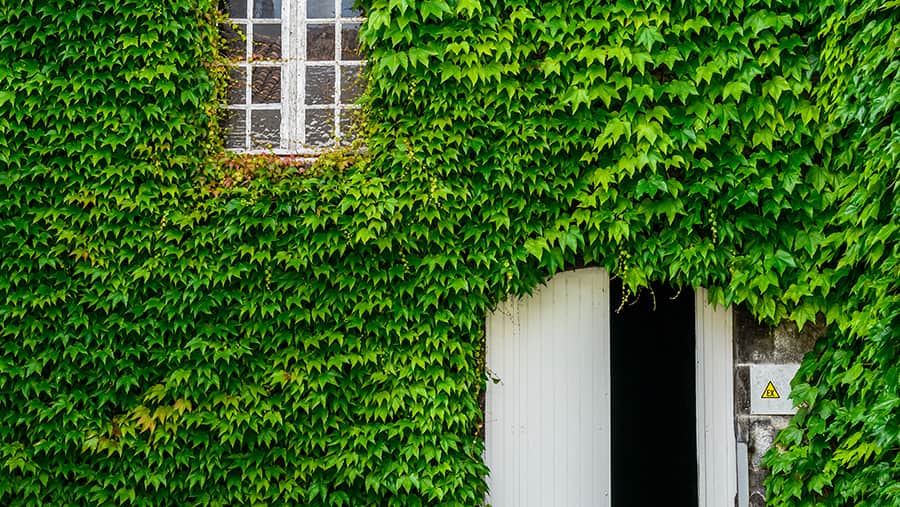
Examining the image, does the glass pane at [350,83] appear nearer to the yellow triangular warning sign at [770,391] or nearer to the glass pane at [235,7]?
the glass pane at [235,7]

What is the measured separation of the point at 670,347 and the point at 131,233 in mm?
3706

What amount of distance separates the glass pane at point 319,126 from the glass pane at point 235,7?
88cm

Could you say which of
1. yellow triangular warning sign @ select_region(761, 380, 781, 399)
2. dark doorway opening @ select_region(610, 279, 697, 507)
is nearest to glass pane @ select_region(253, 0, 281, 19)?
dark doorway opening @ select_region(610, 279, 697, 507)

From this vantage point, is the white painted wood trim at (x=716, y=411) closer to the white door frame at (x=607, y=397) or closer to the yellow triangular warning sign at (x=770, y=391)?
the white door frame at (x=607, y=397)

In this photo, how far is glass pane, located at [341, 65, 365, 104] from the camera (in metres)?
6.46

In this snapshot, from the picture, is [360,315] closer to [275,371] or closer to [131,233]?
[275,371]

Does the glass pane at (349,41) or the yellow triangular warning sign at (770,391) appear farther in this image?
the glass pane at (349,41)

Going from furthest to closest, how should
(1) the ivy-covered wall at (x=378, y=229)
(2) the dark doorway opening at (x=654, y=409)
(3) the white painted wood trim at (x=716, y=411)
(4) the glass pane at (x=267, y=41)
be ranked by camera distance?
(4) the glass pane at (x=267, y=41) < (3) the white painted wood trim at (x=716, y=411) < (2) the dark doorway opening at (x=654, y=409) < (1) the ivy-covered wall at (x=378, y=229)

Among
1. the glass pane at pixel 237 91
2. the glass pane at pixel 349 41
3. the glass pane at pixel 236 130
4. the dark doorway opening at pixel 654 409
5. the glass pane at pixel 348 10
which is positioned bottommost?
the dark doorway opening at pixel 654 409

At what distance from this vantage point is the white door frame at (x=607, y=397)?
6.36 metres

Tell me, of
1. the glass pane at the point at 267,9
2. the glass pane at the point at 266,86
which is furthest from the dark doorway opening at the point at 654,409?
the glass pane at the point at 267,9

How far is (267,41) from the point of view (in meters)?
6.59

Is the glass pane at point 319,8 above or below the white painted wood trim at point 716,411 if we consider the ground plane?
above

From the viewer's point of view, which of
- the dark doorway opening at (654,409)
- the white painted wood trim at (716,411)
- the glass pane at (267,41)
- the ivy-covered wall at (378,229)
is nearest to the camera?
the ivy-covered wall at (378,229)
